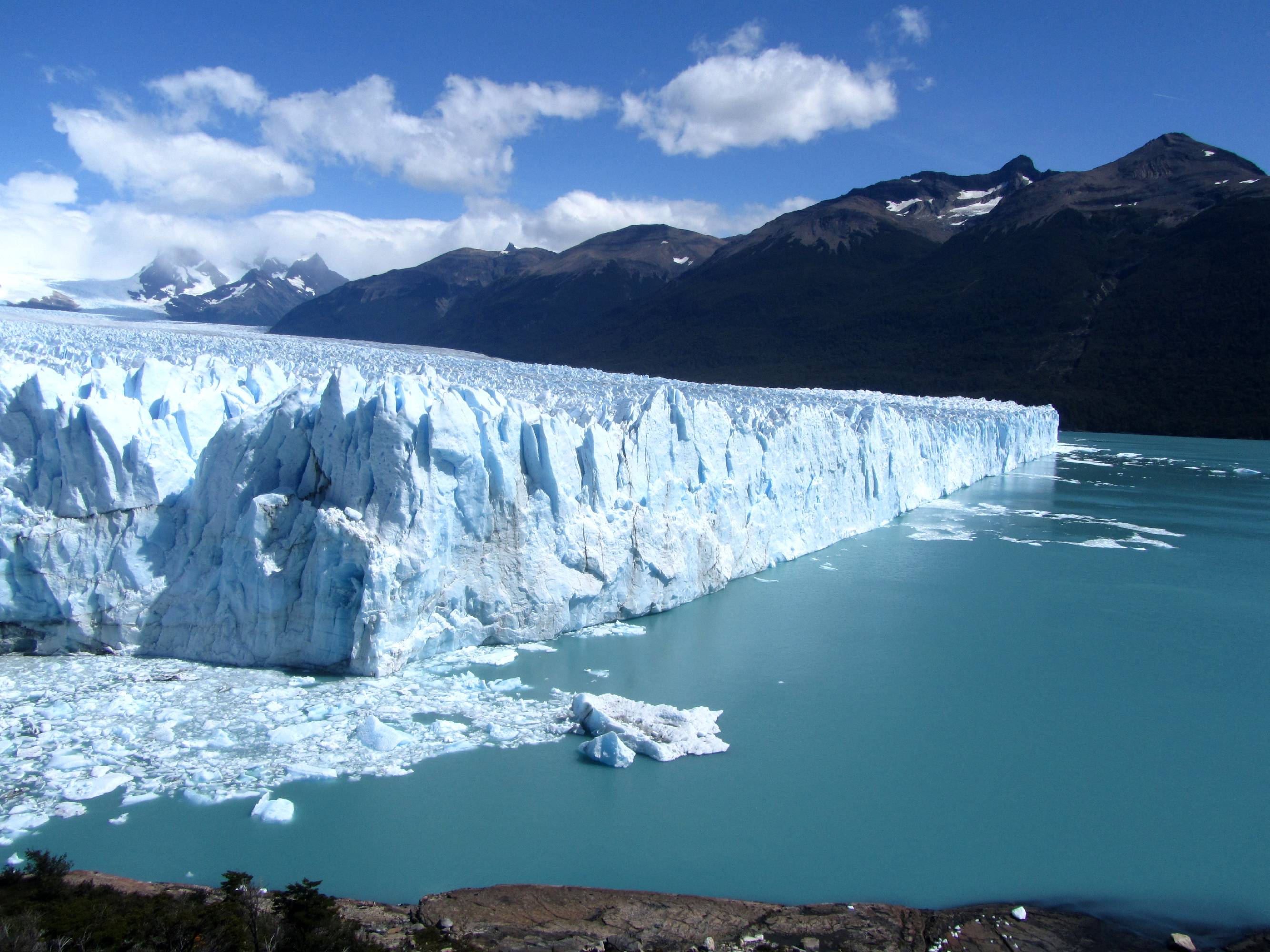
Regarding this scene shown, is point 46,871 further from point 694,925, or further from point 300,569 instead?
point 300,569

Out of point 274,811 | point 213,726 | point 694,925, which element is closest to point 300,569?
point 213,726

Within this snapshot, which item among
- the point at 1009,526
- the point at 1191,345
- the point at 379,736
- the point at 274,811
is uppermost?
the point at 1191,345

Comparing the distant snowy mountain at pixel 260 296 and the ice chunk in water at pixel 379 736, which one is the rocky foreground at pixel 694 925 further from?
the distant snowy mountain at pixel 260 296

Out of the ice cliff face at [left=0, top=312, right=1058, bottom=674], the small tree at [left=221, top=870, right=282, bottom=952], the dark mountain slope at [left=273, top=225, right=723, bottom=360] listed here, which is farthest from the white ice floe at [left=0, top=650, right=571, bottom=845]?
the dark mountain slope at [left=273, top=225, right=723, bottom=360]

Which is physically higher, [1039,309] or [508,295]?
[508,295]

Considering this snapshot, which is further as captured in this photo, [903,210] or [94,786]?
[903,210]

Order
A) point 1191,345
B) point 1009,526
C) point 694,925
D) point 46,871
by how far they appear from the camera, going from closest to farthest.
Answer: point 46,871 < point 694,925 < point 1009,526 < point 1191,345

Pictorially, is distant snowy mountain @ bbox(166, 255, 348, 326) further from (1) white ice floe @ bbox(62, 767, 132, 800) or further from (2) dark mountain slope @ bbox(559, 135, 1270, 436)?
(1) white ice floe @ bbox(62, 767, 132, 800)
